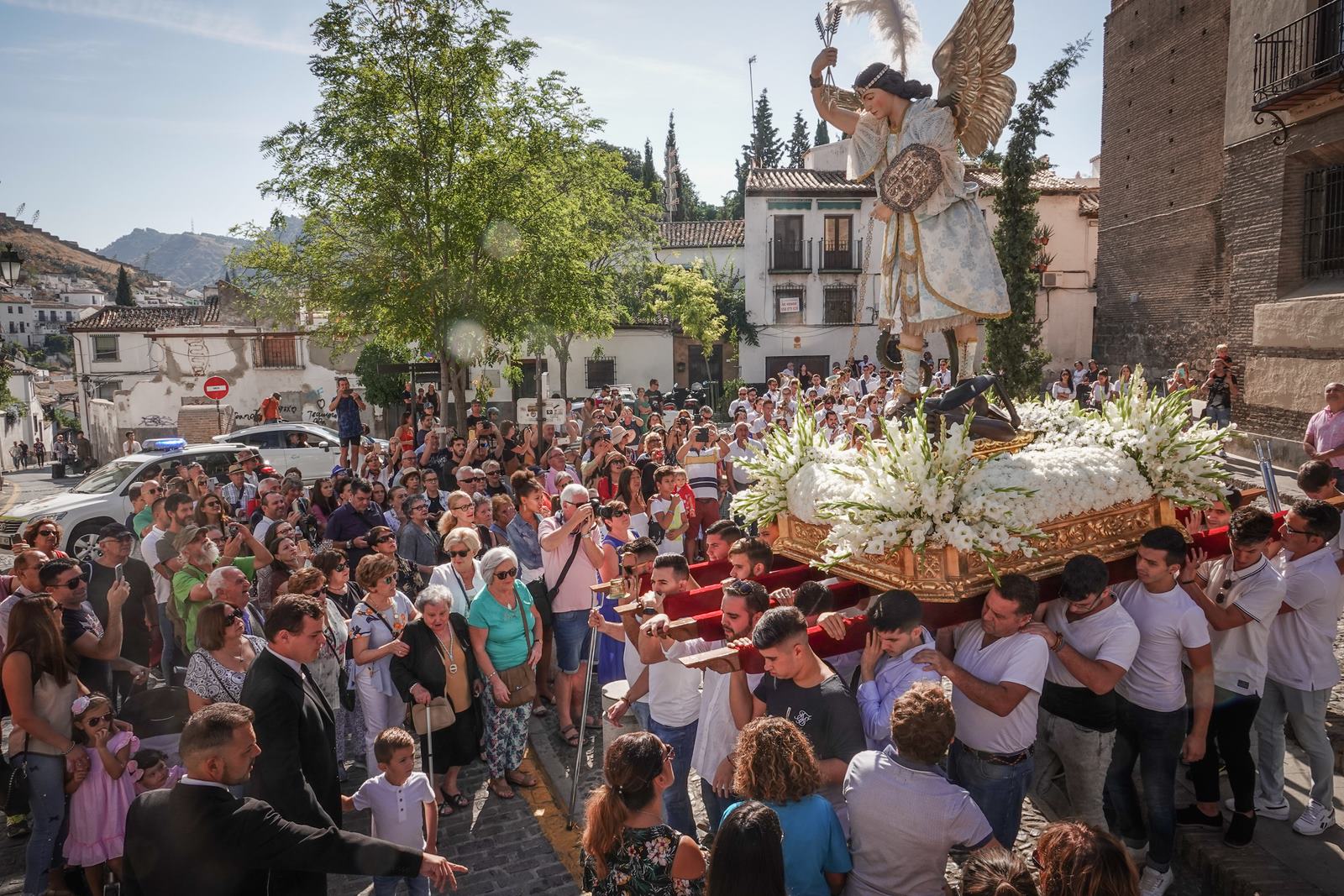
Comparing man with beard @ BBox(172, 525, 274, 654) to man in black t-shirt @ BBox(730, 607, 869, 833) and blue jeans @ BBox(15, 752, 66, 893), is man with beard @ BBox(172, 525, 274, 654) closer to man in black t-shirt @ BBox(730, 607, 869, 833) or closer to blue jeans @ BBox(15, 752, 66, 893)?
blue jeans @ BBox(15, 752, 66, 893)

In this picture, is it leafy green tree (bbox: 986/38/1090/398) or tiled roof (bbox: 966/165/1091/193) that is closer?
leafy green tree (bbox: 986/38/1090/398)

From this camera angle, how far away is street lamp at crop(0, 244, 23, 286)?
598 inches

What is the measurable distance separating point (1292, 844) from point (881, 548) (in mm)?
2843

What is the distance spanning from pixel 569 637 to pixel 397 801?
2504 mm

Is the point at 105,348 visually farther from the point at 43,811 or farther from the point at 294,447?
the point at 43,811

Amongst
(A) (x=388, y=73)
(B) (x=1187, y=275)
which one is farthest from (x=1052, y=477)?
(B) (x=1187, y=275)

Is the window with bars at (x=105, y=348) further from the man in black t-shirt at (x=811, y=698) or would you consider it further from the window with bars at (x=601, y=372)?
the man in black t-shirt at (x=811, y=698)

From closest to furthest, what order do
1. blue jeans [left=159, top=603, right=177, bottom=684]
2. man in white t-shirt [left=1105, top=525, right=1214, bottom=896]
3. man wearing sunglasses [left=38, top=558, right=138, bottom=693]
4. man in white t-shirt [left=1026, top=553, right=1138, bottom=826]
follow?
1. man in white t-shirt [left=1026, top=553, right=1138, bottom=826]
2. man in white t-shirt [left=1105, top=525, right=1214, bottom=896]
3. man wearing sunglasses [left=38, top=558, right=138, bottom=693]
4. blue jeans [left=159, top=603, right=177, bottom=684]

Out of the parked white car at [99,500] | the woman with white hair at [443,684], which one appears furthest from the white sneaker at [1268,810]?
the parked white car at [99,500]

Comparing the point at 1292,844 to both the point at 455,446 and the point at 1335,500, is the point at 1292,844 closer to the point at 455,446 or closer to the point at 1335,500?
the point at 1335,500

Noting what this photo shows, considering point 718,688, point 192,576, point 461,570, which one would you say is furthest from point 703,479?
point 718,688

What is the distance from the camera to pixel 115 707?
6324 mm

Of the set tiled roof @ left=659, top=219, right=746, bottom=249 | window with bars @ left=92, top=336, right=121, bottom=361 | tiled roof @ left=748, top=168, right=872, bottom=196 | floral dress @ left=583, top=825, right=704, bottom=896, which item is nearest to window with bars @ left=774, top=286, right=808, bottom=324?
tiled roof @ left=748, top=168, right=872, bottom=196

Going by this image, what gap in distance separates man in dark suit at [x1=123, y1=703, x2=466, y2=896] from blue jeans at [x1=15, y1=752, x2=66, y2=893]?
1910mm
